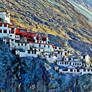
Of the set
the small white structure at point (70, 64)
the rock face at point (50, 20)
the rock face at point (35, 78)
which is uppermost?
the rock face at point (50, 20)

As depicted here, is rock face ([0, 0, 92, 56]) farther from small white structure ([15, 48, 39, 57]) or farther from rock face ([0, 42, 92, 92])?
rock face ([0, 42, 92, 92])

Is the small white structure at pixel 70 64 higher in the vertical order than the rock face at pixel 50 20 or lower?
lower

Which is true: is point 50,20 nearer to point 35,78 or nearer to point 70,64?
point 70,64

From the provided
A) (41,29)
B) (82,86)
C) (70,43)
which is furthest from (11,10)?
(82,86)

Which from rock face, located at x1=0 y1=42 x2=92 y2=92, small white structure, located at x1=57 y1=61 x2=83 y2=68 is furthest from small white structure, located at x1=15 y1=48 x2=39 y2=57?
small white structure, located at x1=57 y1=61 x2=83 y2=68

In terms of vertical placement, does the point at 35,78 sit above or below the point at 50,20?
below

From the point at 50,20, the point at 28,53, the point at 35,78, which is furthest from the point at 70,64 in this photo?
the point at 50,20

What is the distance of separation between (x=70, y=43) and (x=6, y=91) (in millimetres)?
47919

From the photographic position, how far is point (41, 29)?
330ft

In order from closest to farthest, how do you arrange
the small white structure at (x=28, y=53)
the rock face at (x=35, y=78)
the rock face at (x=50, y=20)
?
the rock face at (x=35, y=78), the small white structure at (x=28, y=53), the rock face at (x=50, y=20)

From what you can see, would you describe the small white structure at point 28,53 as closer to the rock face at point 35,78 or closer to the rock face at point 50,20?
the rock face at point 35,78

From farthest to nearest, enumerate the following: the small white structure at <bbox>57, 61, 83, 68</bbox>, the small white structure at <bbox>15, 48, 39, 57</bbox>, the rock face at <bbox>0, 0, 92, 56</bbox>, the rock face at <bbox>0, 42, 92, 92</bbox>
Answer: the rock face at <bbox>0, 0, 92, 56</bbox>, the small white structure at <bbox>57, 61, 83, 68</bbox>, the small white structure at <bbox>15, 48, 39, 57</bbox>, the rock face at <bbox>0, 42, 92, 92</bbox>

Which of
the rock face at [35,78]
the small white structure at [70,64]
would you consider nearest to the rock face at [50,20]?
the small white structure at [70,64]

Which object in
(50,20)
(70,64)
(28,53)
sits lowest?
(70,64)
